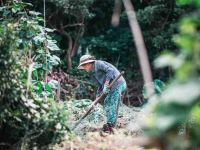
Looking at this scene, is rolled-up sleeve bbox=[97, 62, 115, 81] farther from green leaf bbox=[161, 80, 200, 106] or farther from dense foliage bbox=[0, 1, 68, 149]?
green leaf bbox=[161, 80, 200, 106]

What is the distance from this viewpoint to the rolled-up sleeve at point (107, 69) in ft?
27.9

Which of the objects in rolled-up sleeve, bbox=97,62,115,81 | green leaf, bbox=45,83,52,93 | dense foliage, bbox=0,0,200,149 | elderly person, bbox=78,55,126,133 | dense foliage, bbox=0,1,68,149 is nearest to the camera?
dense foliage, bbox=0,0,200,149

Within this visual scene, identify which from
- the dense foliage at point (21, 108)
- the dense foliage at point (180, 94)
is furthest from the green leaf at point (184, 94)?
the dense foliage at point (21, 108)

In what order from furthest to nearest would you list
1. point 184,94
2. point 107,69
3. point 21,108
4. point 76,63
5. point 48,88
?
point 76,63 < point 107,69 < point 48,88 < point 21,108 < point 184,94

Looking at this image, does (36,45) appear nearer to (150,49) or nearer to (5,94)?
(5,94)

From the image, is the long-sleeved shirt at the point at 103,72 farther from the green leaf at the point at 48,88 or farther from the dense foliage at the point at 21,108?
the dense foliage at the point at 21,108

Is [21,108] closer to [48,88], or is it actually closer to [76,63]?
[48,88]

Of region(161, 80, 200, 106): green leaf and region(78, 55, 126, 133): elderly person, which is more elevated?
region(161, 80, 200, 106): green leaf

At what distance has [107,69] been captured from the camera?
856cm

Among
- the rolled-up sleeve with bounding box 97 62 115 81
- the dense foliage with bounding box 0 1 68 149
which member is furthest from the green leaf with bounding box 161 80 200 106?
the rolled-up sleeve with bounding box 97 62 115 81

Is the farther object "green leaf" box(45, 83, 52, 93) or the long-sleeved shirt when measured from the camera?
the long-sleeved shirt

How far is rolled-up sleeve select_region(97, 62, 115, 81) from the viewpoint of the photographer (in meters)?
8.50

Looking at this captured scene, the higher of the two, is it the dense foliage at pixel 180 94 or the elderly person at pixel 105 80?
the dense foliage at pixel 180 94

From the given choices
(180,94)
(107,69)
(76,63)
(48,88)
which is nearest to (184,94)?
(180,94)
